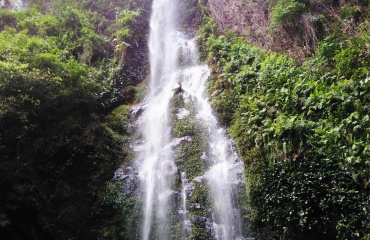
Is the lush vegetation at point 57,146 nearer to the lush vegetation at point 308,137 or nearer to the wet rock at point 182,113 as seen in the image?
the wet rock at point 182,113

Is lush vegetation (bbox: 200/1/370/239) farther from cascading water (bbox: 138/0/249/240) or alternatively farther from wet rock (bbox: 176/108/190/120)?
wet rock (bbox: 176/108/190/120)

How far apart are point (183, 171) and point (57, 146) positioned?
4.31m

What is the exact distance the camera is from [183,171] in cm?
920

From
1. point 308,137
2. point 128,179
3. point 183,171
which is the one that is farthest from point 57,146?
point 308,137

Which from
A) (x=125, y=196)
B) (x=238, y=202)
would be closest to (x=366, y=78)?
(x=238, y=202)

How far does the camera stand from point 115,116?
38.0 feet

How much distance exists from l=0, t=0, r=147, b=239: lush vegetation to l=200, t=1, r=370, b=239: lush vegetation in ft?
13.7

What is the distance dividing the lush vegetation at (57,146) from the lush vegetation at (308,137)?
13.7ft

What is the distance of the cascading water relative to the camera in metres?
7.93

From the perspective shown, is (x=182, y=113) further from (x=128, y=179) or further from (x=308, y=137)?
(x=308, y=137)

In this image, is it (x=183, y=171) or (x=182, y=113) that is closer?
(x=183, y=171)

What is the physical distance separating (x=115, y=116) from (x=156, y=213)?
15.8 ft

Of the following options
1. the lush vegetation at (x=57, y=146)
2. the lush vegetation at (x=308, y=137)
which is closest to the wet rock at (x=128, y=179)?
the lush vegetation at (x=57, y=146)

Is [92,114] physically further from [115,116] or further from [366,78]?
[366,78]
